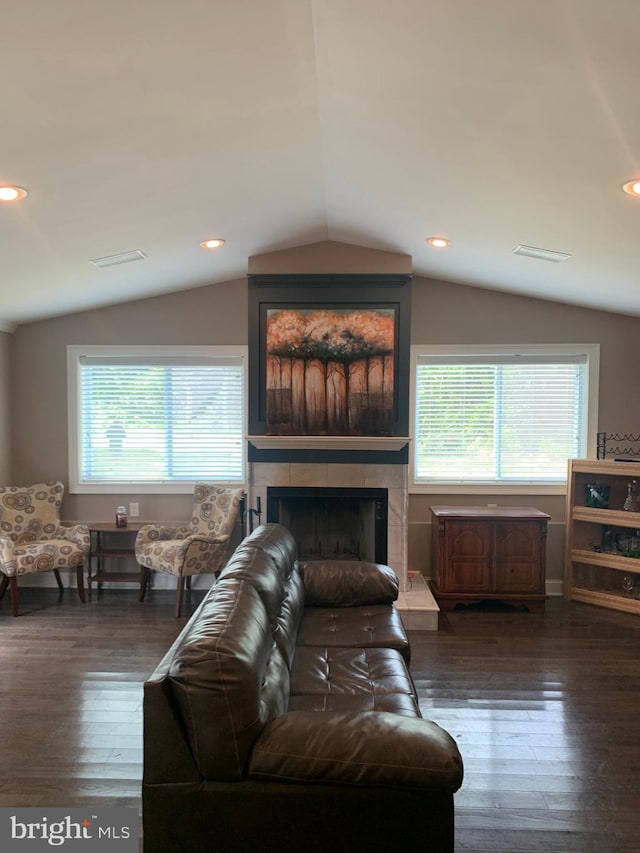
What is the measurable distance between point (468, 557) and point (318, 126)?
334 centimetres

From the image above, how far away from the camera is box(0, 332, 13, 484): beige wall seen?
4.79 meters

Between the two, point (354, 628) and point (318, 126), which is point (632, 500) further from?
point (318, 126)

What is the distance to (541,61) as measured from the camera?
1757 mm

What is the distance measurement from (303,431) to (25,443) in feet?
8.81

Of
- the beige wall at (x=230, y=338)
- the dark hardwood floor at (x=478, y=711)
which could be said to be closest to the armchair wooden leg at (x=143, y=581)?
the dark hardwood floor at (x=478, y=711)

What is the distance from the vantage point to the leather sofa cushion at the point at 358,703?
6.63 ft

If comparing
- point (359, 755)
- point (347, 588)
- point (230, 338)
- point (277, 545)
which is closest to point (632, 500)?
point (347, 588)

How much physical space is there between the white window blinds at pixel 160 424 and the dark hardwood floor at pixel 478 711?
1248 millimetres

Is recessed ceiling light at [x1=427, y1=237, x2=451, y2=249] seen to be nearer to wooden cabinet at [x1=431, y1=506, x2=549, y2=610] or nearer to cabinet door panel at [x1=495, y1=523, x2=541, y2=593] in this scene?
wooden cabinet at [x1=431, y1=506, x2=549, y2=610]

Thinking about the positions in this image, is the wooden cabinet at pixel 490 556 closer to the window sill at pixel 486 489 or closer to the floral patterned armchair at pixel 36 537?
the window sill at pixel 486 489

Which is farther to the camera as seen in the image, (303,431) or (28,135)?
(303,431)

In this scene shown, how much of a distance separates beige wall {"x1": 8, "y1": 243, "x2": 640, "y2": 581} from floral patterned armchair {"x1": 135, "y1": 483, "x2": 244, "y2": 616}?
1.17 ft

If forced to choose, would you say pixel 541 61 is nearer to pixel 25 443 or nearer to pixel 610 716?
pixel 610 716

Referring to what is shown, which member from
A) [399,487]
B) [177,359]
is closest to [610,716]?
[399,487]
